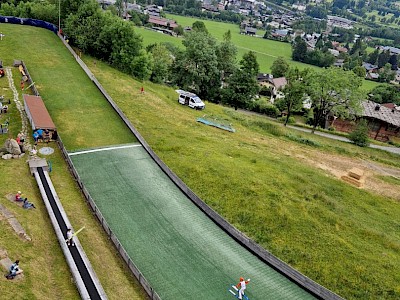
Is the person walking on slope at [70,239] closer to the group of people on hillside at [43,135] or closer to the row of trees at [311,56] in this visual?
the group of people on hillside at [43,135]

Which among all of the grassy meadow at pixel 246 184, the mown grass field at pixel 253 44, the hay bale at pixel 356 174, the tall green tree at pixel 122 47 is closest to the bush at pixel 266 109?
the grassy meadow at pixel 246 184

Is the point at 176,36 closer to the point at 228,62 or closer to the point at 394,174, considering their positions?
the point at 228,62

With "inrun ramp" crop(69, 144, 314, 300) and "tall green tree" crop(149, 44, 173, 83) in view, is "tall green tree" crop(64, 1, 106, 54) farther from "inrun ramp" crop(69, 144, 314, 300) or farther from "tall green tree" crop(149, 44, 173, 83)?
"inrun ramp" crop(69, 144, 314, 300)

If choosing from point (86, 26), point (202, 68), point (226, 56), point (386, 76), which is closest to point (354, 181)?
point (202, 68)

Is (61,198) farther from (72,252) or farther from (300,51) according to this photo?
A: (300,51)

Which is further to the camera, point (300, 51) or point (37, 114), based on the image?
point (300, 51)

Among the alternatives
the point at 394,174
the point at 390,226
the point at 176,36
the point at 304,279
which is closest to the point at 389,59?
the point at 176,36
